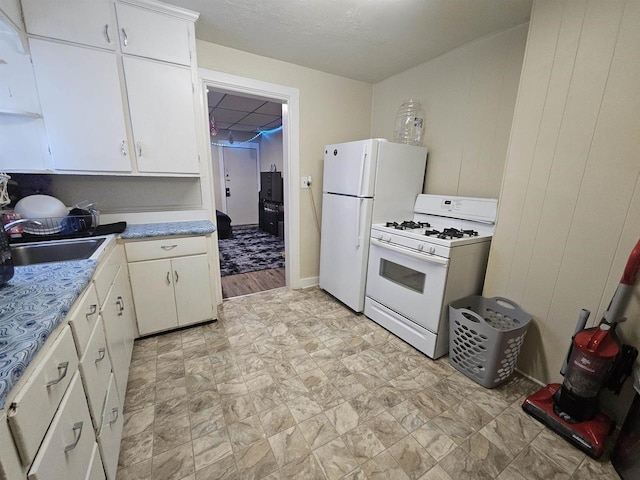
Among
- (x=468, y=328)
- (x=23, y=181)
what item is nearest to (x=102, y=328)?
(x=23, y=181)

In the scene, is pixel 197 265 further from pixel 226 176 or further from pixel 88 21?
pixel 226 176

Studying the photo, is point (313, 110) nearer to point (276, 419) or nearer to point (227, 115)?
point (227, 115)

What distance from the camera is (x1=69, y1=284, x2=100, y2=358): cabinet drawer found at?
90 cm

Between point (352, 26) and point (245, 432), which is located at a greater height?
point (352, 26)

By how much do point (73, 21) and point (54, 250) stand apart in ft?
4.55

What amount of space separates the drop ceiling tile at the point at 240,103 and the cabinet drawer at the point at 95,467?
12.3 feet

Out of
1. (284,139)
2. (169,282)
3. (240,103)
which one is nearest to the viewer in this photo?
(169,282)

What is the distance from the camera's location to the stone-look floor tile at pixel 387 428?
1357mm

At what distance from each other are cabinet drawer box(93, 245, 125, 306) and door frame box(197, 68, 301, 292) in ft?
2.66

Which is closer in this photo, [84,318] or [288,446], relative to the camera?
[84,318]

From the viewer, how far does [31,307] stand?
0.81 metres

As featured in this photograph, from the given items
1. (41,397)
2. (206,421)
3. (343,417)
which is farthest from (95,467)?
(343,417)

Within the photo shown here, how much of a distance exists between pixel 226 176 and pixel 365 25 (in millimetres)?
5434

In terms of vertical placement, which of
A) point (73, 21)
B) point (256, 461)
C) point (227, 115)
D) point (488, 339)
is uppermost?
point (227, 115)
